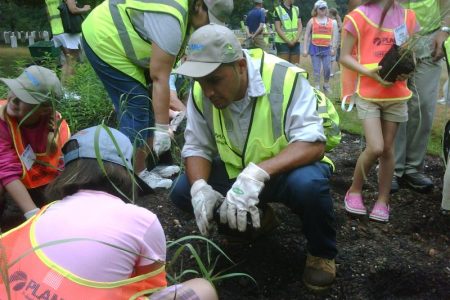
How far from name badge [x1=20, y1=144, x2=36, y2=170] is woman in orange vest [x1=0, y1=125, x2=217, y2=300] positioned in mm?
1039

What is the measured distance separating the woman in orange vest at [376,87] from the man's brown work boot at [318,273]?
27.2 inches

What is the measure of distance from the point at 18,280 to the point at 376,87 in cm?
204

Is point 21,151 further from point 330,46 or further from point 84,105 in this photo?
point 330,46

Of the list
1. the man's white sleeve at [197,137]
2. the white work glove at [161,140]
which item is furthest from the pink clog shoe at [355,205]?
the white work glove at [161,140]

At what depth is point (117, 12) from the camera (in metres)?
2.71

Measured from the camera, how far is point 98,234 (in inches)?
50.0

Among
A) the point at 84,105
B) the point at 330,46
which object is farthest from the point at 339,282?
the point at 330,46

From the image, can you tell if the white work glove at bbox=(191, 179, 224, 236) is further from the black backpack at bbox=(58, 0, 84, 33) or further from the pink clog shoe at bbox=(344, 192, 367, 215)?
the black backpack at bbox=(58, 0, 84, 33)

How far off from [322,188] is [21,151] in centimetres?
146

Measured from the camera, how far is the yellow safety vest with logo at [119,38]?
8.86 feet

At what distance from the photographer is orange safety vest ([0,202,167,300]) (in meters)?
1.21

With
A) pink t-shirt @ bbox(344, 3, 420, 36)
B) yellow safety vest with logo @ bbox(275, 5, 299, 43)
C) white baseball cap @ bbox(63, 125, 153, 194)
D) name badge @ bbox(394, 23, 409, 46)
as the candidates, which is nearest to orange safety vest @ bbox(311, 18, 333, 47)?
yellow safety vest with logo @ bbox(275, 5, 299, 43)

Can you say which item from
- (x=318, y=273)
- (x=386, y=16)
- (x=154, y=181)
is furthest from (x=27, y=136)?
(x=386, y=16)

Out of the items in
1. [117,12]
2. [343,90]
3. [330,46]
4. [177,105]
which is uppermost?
[117,12]
